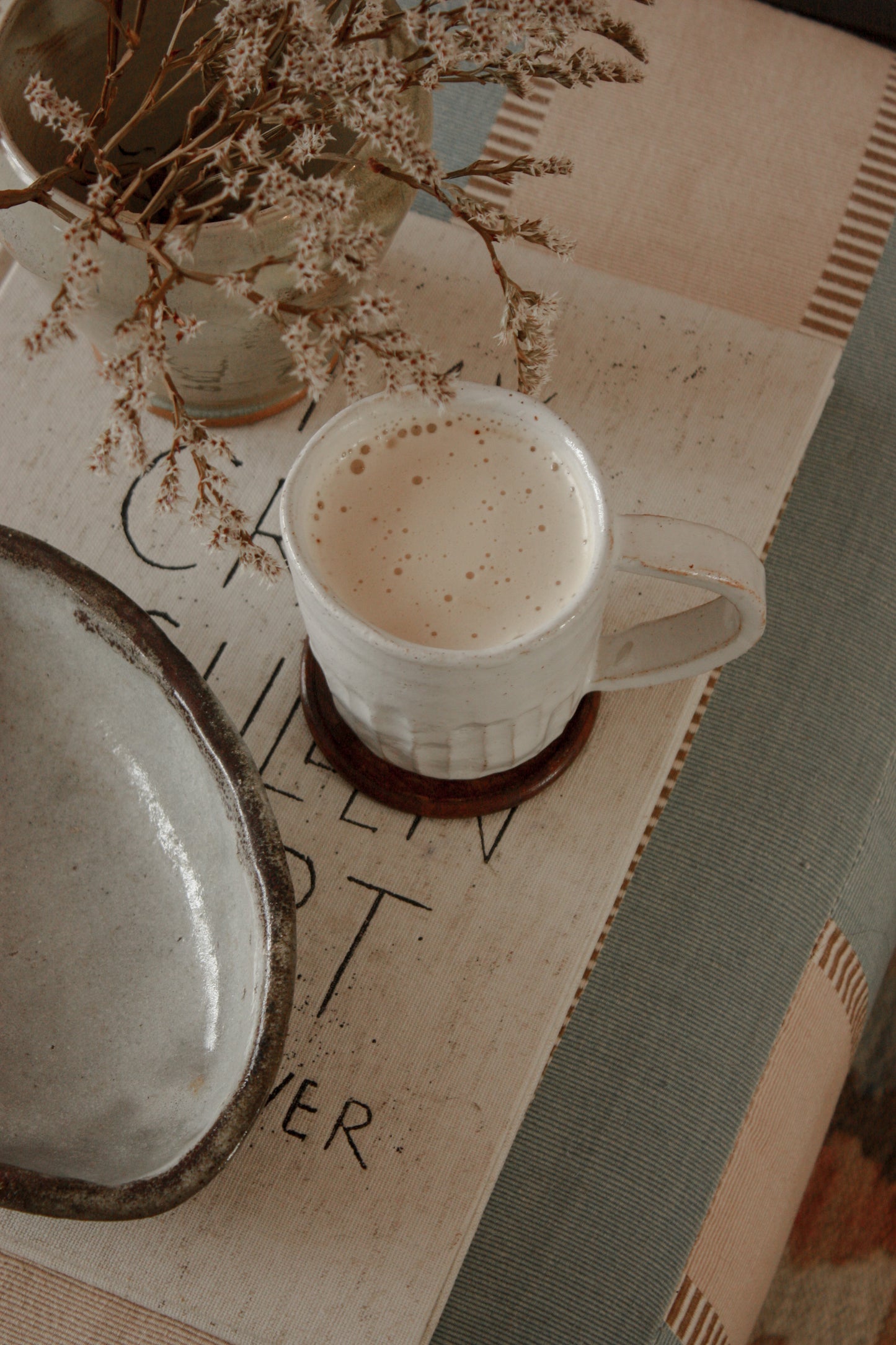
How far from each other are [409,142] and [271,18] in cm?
9

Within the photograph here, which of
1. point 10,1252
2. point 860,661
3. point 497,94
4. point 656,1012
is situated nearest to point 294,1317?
point 10,1252

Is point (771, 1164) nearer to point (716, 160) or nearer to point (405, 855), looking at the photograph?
point (405, 855)

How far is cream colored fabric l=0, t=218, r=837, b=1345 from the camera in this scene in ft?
1.48

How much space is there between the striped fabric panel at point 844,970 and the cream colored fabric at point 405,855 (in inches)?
7.8

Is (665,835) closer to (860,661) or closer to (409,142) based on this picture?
(860,661)

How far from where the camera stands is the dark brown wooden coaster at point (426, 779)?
507 millimetres

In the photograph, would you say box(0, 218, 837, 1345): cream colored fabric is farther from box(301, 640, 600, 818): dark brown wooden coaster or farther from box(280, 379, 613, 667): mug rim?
box(280, 379, 613, 667): mug rim

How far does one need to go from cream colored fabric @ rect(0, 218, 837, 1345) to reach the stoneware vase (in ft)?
0.33

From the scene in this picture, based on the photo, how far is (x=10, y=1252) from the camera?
0.46 m

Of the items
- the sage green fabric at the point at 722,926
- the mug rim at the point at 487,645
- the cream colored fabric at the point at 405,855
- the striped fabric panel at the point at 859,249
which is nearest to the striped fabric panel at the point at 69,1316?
the cream colored fabric at the point at 405,855

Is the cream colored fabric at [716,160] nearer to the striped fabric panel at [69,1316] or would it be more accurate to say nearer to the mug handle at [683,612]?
the mug handle at [683,612]

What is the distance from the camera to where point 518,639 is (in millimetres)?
368

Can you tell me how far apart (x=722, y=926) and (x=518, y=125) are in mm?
523

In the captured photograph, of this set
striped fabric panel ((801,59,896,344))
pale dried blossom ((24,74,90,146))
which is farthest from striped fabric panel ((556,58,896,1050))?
pale dried blossom ((24,74,90,146))
